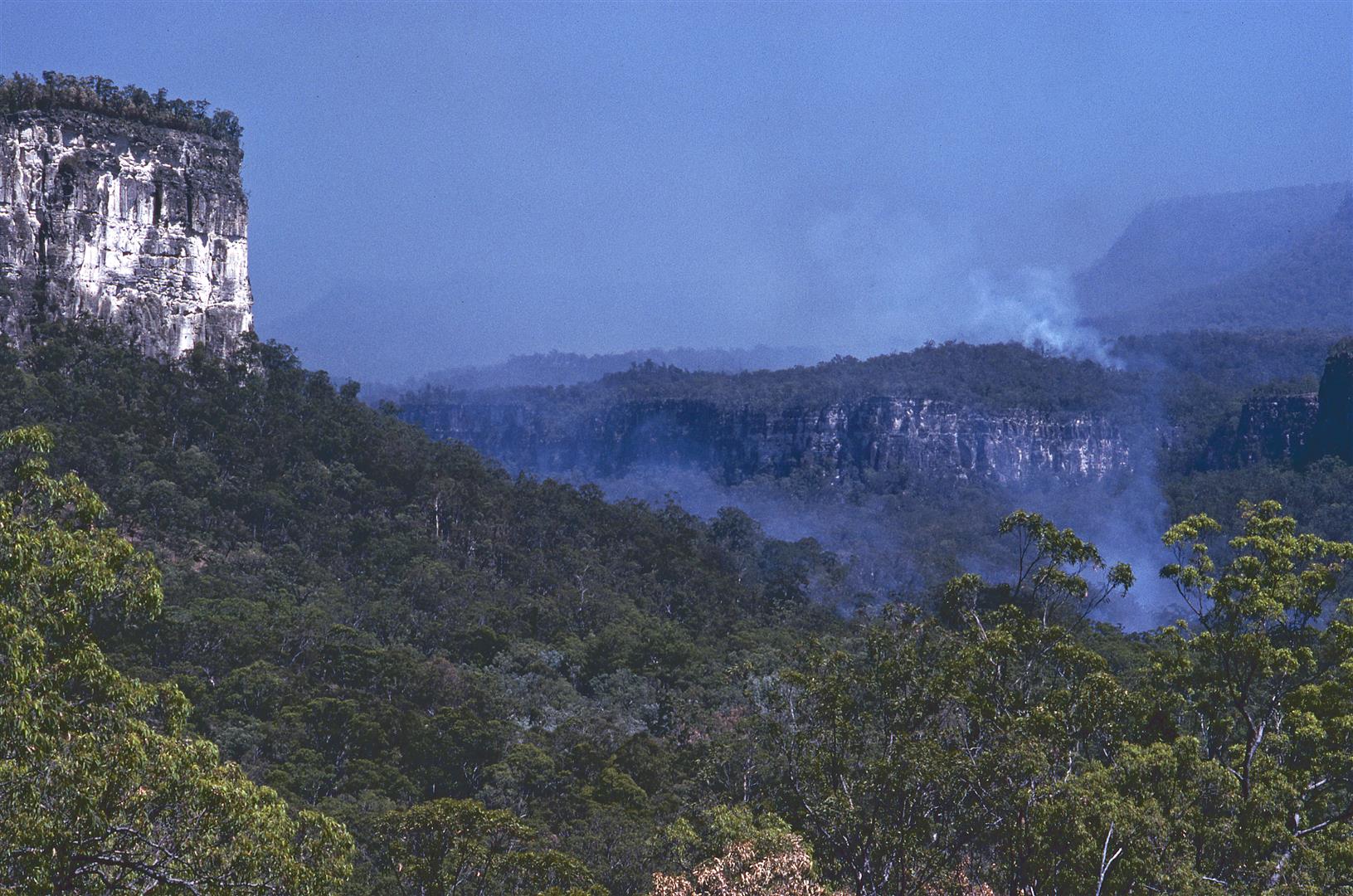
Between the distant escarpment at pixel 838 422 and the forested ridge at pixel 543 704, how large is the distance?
2515 inches

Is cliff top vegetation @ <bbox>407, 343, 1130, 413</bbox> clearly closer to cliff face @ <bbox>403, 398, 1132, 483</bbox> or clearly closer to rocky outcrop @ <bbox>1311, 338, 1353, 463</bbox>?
cliff face @ <bbox>403, 398, 1132, 483</bbox>

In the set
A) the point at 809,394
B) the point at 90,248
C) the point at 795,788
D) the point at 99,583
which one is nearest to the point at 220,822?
the point at 99,583

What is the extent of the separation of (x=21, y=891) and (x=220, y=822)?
5.02 ft

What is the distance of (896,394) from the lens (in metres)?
130

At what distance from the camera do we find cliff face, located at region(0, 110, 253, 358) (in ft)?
209

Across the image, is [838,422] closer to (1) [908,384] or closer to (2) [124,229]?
(1) [908,384]

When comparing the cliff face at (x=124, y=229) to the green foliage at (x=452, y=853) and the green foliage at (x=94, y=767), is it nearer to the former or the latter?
the green foliage at (x=452, y=853)

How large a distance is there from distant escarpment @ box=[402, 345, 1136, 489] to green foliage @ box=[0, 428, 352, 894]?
11625 cm

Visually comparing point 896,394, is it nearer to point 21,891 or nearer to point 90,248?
point 90,248

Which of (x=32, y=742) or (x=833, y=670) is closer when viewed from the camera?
(x=32, y=742)

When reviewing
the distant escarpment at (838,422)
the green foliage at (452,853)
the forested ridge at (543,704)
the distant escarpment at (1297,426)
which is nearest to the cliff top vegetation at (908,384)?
the distant escarpment at (838,422)

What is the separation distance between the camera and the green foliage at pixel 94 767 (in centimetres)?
1059

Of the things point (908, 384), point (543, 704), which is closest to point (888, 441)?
point (908, 384)

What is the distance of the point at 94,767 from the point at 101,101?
2431 inches
